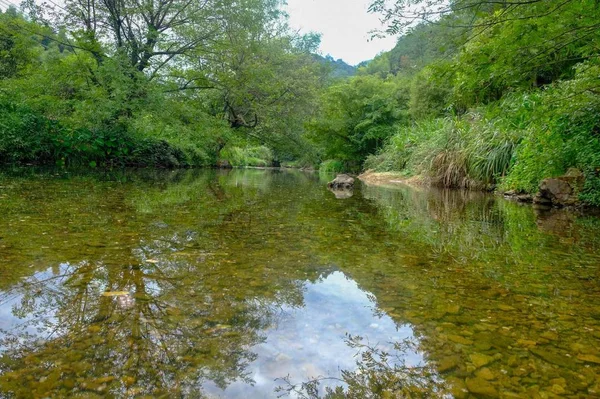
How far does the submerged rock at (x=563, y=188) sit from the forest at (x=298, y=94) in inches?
6.3

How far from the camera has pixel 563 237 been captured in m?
3.30

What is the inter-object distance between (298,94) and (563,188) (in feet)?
47.8

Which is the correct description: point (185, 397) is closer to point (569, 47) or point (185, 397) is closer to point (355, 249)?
point (355, 249)

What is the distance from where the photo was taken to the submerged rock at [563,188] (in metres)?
5.43

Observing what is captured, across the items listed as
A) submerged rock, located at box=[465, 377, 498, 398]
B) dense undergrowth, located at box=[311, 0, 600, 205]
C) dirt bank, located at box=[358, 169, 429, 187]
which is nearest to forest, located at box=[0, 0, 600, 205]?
dense undergrowth, located at box=[311, 0, 600, 205]

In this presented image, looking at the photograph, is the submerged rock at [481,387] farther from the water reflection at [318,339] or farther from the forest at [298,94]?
the forest at [298,94]

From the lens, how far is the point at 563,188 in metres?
5.54

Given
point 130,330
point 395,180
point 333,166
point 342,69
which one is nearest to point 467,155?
point 395,180

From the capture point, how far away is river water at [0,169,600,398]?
1.07m

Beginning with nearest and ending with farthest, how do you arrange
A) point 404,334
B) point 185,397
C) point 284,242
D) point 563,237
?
point 185,397 → point 404,334 → point 284,242 → point 563,237

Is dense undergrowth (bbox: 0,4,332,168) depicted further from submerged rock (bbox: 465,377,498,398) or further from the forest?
submerged rock (bbox: 465,377,498,398)

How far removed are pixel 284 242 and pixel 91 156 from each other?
1216 cm

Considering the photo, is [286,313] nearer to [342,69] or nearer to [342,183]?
[342,183]

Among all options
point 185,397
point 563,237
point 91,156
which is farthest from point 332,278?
point 91,156
